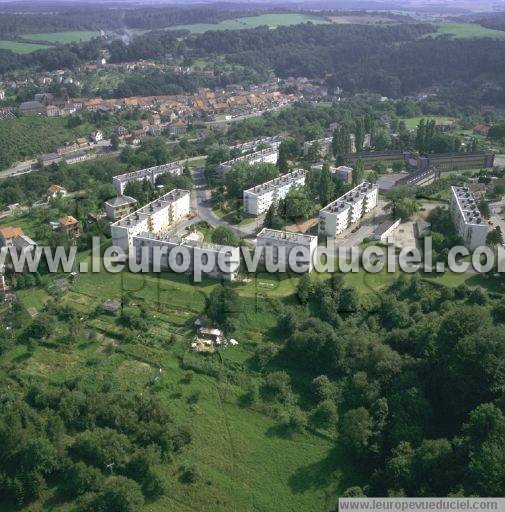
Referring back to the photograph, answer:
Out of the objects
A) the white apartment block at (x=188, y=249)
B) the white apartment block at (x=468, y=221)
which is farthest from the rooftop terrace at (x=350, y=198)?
the white apartment block at (x=188, y=249)

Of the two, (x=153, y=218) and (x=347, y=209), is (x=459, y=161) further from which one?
(x=153, y=218)

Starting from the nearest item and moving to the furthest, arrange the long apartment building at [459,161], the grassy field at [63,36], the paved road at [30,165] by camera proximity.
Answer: the long apartment building at [459,161] < the paved road at [30,165] < the grassy field at [63,36]

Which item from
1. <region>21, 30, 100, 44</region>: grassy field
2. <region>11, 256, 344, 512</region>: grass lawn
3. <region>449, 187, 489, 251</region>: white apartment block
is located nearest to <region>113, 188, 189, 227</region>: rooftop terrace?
<region>11, 256, 344, 512</region>: grass lawn

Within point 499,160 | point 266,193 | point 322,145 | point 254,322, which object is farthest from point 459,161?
point 254,322

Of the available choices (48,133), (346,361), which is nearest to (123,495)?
(346,361)

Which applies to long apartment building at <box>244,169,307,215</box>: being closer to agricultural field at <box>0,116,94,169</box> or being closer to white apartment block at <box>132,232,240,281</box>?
white apartment block at <box>132,232,240,281</box>

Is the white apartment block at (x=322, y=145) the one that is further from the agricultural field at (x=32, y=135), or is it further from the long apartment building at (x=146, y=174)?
the agricultural field at (x=32, y=135)

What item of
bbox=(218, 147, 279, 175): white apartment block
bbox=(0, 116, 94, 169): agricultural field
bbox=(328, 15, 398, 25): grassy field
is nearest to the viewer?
bbox=(218, 147, 279, 175): white apartment block
